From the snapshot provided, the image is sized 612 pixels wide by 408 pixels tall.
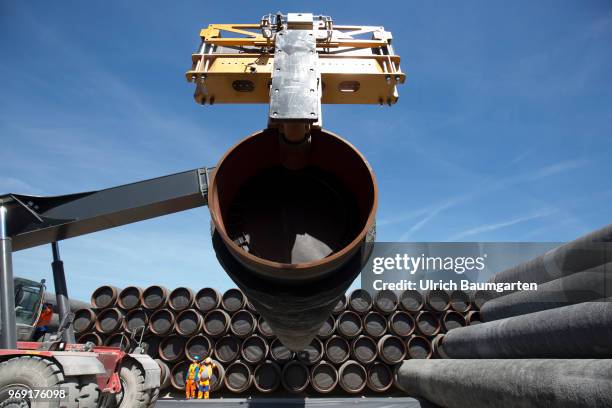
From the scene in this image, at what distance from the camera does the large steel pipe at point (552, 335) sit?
3.37m

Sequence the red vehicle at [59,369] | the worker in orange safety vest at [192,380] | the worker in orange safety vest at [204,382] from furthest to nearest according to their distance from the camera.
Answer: the worker in orange safety vest at [192,380]
the worker in orange safety vest at [204,382]
the red vehicle at [59,369]

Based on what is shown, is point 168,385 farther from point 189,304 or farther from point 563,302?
point 563,302

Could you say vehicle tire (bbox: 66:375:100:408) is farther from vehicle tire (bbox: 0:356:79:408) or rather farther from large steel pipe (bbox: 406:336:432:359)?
large steel pipe (bbox: 406:336:432:359)

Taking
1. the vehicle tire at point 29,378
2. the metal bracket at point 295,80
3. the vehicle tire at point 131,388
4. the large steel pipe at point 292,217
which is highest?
the metal bracket at point 295,80

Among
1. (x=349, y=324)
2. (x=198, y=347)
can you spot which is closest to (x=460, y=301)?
(x=349, y=324)

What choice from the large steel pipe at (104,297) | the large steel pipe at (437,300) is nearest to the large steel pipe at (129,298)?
the large steel pipe at (104,297)

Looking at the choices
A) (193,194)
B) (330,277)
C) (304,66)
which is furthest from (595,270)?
(193,194)

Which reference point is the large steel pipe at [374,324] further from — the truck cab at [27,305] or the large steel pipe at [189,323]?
the truck cab at [27,305]

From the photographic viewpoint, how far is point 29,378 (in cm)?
428

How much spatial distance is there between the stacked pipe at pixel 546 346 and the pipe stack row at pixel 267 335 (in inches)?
110

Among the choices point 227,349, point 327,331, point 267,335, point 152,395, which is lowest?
point 152,395

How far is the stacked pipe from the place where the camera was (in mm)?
2934

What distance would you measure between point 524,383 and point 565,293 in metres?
2.09

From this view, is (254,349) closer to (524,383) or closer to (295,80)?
(524,383)
